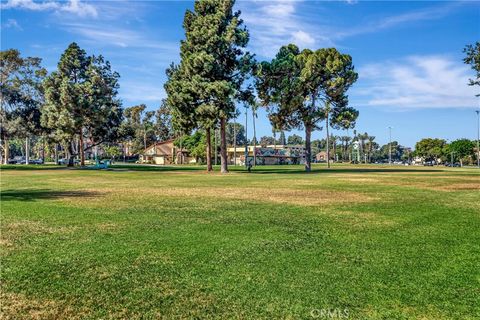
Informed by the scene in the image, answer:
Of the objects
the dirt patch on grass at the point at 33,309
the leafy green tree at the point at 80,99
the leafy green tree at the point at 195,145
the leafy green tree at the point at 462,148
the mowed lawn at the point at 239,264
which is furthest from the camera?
the leafy green tree at the point at 462,148

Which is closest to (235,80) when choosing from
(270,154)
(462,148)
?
(270,154)

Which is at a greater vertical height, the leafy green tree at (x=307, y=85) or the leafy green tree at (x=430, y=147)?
the leafy green tree at (x=307, y=85)

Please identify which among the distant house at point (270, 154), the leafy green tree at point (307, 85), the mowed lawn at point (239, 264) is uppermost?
the leafy green tree at point (307, 85)

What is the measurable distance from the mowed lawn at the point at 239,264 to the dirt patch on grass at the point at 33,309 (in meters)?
0.01

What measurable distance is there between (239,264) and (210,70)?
123ft

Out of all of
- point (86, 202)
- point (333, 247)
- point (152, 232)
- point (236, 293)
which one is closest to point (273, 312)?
point (236, 293)

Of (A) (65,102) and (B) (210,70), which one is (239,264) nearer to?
(B) (210,70)

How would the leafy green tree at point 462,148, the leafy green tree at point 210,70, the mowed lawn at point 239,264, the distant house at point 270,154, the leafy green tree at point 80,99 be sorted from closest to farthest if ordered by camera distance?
the mowed lawn at point 239,264
the leafy green tree at point 210,70
the leafy green tree at point 80,99
the distant house at point 270,154
the leafy green tree at point 462,148

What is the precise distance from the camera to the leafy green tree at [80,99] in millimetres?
55188

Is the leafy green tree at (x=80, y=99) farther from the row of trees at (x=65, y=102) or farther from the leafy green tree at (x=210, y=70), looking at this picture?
the leafy green tree at (x=210, y=70)

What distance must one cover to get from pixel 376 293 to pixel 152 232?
5892 mm

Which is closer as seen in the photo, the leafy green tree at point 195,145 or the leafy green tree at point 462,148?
the leafy green tree at point 195,145

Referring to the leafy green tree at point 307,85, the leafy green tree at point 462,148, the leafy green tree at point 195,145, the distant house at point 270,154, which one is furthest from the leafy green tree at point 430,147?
the leafy green tree at point 307,85

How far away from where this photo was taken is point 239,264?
7.58m
